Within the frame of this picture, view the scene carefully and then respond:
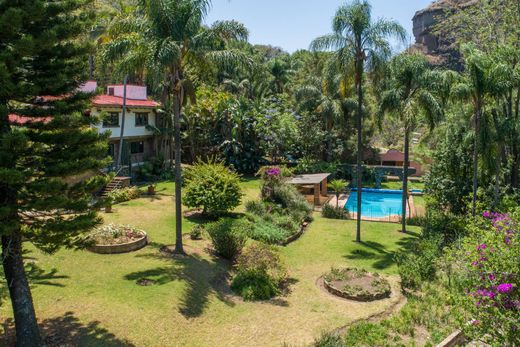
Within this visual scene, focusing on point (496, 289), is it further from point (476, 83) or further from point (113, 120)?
point (113, 120)

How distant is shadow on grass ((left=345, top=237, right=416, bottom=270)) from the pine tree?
13.2 metres

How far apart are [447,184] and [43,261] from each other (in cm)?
2214

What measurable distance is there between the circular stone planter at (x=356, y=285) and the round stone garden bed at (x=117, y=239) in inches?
313

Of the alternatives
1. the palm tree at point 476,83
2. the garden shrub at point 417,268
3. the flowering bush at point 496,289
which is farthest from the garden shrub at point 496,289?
the palm tree at point 476,83

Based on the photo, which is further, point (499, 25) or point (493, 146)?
point (499, 25)

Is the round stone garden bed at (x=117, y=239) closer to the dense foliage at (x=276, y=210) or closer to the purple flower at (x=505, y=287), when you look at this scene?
the dense foliage at (x=276, y=210)

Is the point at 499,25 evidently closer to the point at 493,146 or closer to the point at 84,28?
the point at 493,146

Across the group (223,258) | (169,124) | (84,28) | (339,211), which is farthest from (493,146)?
(169,124)

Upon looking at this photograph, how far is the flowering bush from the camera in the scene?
8.42 metres

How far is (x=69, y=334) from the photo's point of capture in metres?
11.7

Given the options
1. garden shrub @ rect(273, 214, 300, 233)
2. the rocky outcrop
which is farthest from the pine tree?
the rocky outcrop

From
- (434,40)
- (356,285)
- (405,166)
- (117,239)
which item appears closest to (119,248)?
(117,239)

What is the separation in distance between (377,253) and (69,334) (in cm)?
1473

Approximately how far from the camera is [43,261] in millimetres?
16078
